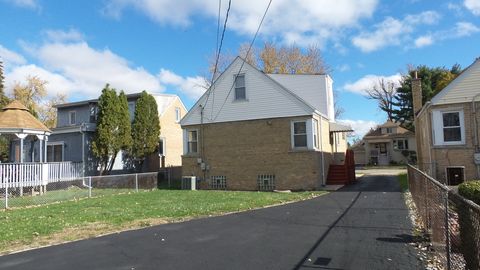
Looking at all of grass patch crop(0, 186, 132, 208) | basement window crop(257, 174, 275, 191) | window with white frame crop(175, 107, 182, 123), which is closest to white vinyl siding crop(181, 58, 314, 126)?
basement window crop(257, 174, 275, 191)

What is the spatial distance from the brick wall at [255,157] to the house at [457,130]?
225 inches

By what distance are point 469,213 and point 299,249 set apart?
10.5 ft

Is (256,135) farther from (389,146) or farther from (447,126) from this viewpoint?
(389,146)

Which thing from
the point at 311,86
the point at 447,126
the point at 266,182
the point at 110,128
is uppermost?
the point at 311,86

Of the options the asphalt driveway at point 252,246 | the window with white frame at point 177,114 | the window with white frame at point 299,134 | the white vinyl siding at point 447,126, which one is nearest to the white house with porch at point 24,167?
the window with white frame at point 177,114

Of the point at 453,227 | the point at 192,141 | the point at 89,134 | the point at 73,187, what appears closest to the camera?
the point at 453,227

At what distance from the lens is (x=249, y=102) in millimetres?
22891

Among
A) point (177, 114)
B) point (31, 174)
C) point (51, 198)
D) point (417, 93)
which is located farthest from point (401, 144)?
point (51, 198)

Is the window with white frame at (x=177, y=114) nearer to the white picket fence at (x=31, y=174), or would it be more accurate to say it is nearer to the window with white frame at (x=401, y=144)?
the white picket fence at (x=31, y=174)

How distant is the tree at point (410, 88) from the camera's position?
50000 millimetres

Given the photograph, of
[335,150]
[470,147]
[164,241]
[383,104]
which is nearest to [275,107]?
[335,150]

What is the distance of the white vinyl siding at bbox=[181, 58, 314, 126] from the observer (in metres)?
21.8

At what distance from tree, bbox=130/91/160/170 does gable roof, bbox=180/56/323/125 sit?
3.84m

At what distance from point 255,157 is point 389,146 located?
103 feet
